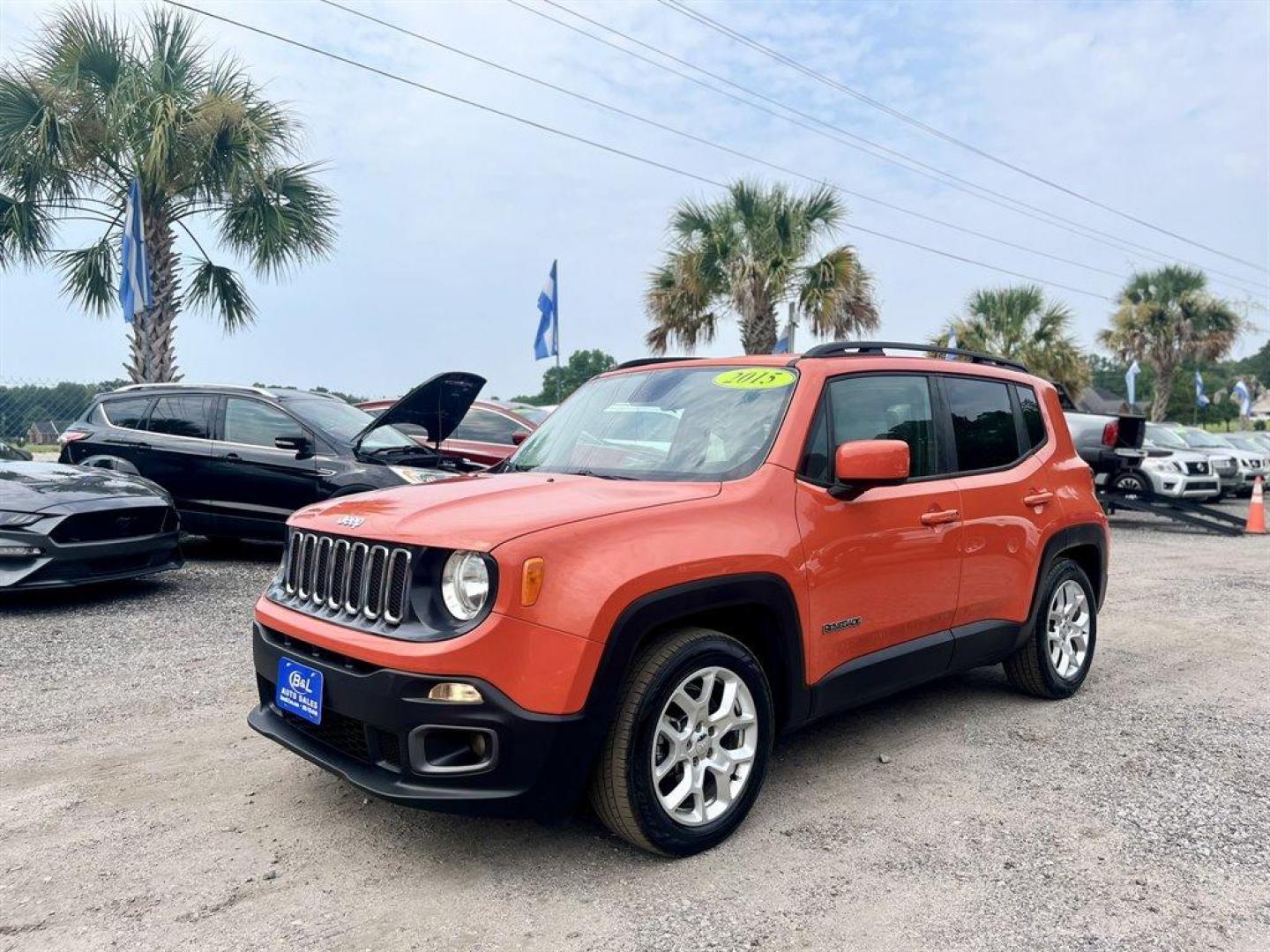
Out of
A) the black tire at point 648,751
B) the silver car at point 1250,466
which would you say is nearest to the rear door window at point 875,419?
the black tire at point 648,751

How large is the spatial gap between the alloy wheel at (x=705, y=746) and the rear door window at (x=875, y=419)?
0.90 m

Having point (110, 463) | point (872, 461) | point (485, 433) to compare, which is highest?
point (872, 461)

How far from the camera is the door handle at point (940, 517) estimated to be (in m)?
3.89

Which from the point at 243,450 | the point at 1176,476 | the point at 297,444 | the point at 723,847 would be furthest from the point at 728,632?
the point at 1176,476

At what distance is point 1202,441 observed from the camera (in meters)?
18.8

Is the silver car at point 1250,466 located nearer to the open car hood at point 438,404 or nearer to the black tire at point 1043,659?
the black tire at point 1043,659

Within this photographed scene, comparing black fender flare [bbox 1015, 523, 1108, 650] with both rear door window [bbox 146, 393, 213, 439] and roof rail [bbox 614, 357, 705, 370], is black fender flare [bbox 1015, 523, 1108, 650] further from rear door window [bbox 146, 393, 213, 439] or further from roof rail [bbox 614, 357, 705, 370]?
rear door window [bbox 146, 393, 213, 439]

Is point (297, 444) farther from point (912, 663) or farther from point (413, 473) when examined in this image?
point (912, 663)

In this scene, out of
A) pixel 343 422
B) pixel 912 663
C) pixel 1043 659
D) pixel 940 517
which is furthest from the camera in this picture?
pixel 343 422

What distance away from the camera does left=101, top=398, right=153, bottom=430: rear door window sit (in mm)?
8742

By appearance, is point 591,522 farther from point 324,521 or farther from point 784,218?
point 784,218

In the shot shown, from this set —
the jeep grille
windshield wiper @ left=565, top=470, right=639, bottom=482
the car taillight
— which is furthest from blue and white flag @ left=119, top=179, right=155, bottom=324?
the car taillight

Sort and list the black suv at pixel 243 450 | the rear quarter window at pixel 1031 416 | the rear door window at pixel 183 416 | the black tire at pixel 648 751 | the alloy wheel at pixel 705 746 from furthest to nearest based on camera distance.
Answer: the rear door window at pixel 183 416 < the black suv at pixel 243 450 < the rear quarter window at pixel 1031 416 < the alloy wheel at pixel 705 746 < the black tire at pixel 648 751

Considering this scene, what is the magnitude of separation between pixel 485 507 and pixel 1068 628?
133 inches
